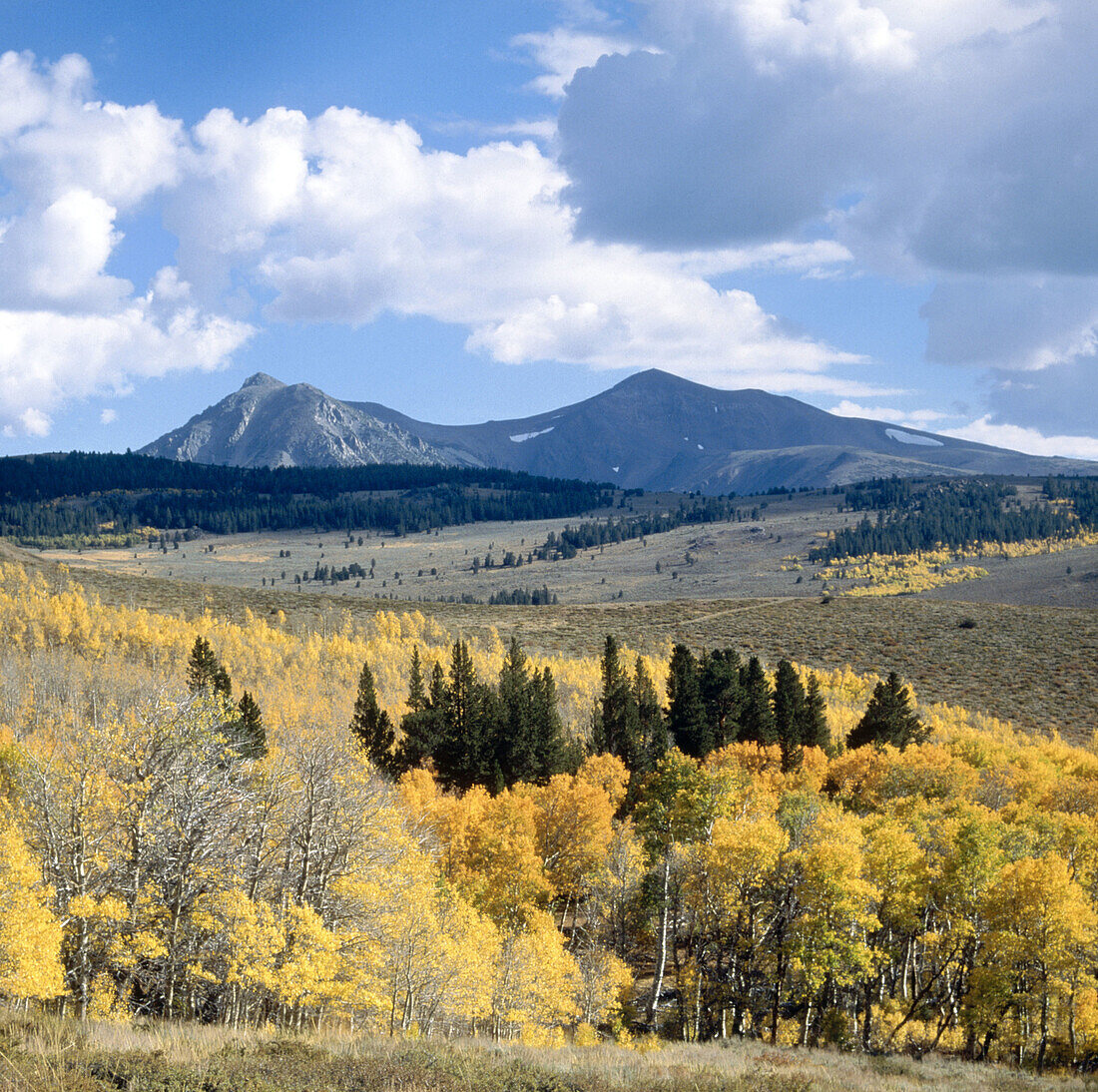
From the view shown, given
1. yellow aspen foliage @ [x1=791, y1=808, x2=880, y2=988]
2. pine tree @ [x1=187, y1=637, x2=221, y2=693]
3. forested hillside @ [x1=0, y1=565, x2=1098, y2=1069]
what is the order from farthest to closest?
1. pine tree @ [x1=187, y1=637, x2=221, y2=693]
2. yellow aspen foliage @ [x1=791, y1=808, x2=880, y2=988]
3. forested hillside @ [x1=0, y1=565, x2=1098, y2=1069]

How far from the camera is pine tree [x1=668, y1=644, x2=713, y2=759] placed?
8675cm

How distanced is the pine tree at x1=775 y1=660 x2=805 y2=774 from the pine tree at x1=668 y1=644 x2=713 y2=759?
7871 millimetres

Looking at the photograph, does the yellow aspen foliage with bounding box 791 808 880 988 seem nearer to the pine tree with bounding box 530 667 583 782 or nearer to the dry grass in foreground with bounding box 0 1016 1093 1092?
the dry grass in foreground with bounding box 0 1016 1093 1092

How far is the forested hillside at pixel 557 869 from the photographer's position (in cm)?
2952

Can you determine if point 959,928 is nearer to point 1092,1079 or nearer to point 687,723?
point 1092,1079

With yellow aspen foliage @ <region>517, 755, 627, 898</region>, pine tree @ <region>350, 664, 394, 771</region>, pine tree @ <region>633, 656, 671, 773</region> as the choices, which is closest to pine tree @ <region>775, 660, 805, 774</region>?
pine tree @ <region>633, 656, 671, 773</region>

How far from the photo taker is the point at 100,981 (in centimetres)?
2886

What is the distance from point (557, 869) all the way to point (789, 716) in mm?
36587

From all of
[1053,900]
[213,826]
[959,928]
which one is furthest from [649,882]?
[213,826]

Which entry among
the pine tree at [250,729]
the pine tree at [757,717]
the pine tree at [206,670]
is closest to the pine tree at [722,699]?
the pine tree at [757,717]

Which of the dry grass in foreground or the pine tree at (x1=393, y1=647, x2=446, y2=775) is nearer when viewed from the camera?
the dry grass in foreground

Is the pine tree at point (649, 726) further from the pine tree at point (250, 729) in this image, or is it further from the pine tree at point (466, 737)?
the pine tree at point (250, 729)

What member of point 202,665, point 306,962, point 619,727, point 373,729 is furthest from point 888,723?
point 306,962

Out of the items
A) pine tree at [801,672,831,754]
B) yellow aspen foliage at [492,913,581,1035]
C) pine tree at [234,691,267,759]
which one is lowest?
yellow aspen foliage at [492,913,581,1035]
